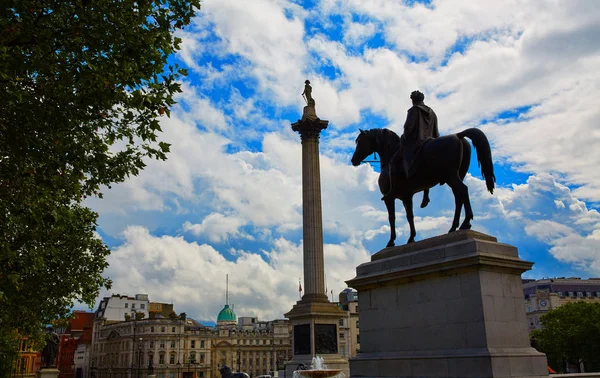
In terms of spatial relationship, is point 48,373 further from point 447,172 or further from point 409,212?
point 447,172

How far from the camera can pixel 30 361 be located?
8419 centimetres

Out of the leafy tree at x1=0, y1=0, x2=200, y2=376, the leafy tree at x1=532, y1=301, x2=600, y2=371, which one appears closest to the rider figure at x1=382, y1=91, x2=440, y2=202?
the leafy tree at x1=0, y1=0, x2=200, y2=376

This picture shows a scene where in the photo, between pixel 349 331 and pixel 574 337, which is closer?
pixel 574 337

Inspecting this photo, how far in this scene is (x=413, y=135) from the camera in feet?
41.3

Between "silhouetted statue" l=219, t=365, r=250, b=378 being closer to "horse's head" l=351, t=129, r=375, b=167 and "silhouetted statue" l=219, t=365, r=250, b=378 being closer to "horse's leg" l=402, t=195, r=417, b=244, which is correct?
"horse's leg" l=402, t=195, r=417, b=244

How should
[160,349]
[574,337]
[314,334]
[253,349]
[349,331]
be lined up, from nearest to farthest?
[314,334]
[574,337]
[349,331]
[160,349]
[253,349]

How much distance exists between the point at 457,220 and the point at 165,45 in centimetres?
763

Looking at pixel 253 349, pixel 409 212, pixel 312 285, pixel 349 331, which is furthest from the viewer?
pixel 253 349

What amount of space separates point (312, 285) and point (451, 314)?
109ft

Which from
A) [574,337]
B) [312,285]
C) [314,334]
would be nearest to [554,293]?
[574,337]

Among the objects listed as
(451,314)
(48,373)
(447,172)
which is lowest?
(48,373)

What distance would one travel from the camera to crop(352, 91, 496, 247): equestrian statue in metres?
11.6

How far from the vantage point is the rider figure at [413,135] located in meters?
12.3

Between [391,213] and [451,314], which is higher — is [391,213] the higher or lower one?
the higher one
